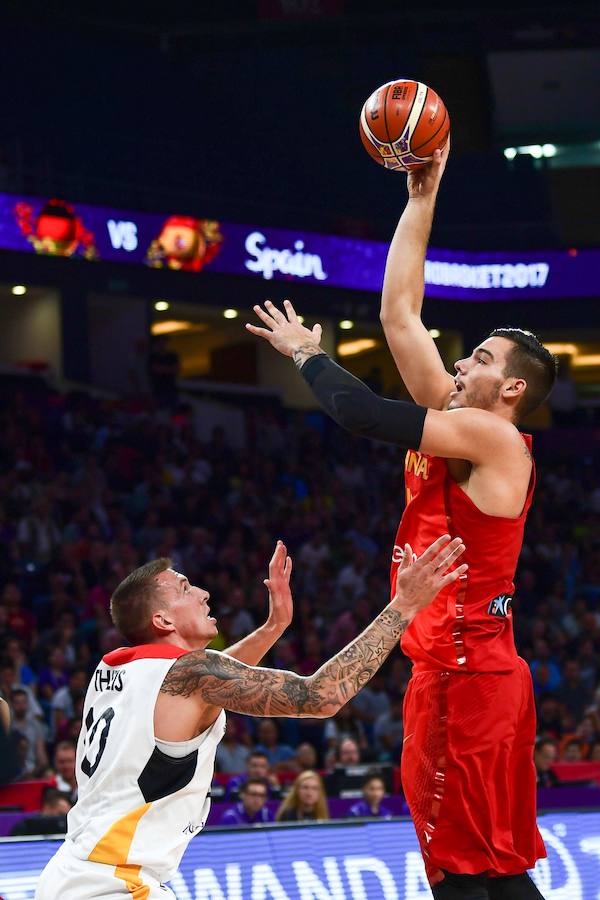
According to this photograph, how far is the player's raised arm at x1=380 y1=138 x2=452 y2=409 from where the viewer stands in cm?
463

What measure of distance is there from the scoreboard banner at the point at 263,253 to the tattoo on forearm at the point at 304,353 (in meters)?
15.0

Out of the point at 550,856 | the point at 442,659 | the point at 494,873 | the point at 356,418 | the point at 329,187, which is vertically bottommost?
the point at 550,856

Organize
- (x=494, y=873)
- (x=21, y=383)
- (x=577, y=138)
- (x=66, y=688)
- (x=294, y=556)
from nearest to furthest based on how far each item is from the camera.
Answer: (x=494, y=873) → (x=66, y=688) → (x=294, y=556) → (x=21, y=383) → (x=577, y=138)

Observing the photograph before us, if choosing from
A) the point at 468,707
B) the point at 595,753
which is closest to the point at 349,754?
the point at 595,753

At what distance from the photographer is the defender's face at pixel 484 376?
14.8 feet

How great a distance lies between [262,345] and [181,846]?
23.1 m

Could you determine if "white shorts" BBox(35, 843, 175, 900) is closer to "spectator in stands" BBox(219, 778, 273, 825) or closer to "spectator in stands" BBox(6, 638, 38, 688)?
"spectator in stands" BBox(219, 778, 273, 825)

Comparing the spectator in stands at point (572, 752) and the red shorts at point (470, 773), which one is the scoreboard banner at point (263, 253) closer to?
the spectator in stands at point (572, 752)

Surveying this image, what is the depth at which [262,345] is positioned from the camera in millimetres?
26875

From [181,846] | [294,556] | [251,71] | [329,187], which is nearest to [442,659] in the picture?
[181,846]

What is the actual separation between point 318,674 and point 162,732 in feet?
1.51

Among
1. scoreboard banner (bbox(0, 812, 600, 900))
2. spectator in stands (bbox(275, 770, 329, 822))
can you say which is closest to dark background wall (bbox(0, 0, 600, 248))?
spectator in stands (bbox(275, 770, 329, 822))

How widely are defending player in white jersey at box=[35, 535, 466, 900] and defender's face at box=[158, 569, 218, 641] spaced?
0.53 feet

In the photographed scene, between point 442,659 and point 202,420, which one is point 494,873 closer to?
point 442,659
